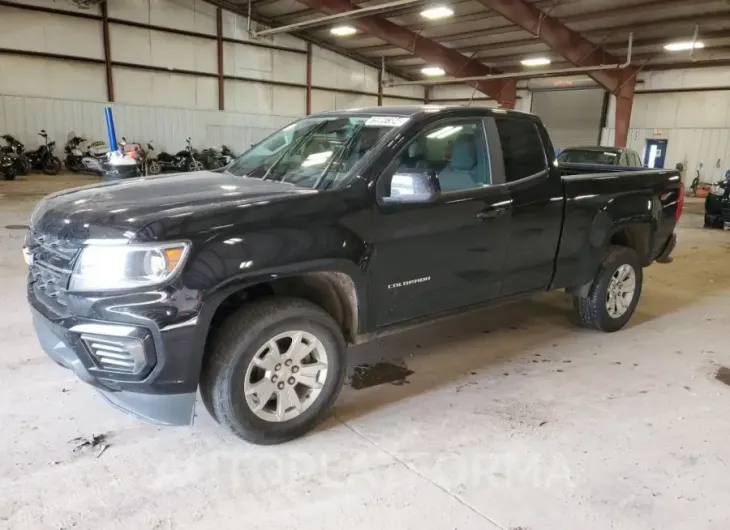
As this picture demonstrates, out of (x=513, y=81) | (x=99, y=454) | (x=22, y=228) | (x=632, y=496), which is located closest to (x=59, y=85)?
(x=22, y=228)

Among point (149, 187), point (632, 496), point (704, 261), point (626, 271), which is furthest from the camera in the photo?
point (704, 261)

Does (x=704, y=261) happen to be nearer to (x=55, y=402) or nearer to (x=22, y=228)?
(x=55, y=402)

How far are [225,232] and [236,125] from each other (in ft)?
60.8

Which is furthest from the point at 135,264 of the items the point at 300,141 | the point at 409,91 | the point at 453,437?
the point at 409,91

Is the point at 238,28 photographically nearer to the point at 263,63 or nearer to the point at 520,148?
the point at 263,63

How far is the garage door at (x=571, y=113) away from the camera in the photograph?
20.7m

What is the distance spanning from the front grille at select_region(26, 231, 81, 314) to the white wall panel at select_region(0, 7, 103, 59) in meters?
16.1

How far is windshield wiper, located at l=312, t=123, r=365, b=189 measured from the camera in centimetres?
304

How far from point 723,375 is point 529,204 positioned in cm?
187

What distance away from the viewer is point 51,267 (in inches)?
101

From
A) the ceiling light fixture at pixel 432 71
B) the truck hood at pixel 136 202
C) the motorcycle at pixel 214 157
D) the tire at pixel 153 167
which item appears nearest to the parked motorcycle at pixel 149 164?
the tire at pixel 153 167

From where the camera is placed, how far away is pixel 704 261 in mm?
A: 7828

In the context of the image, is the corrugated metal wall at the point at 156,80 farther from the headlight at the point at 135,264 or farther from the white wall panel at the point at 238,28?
the headlight at the point at 135,264

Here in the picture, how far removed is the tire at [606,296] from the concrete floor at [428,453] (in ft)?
1.12
